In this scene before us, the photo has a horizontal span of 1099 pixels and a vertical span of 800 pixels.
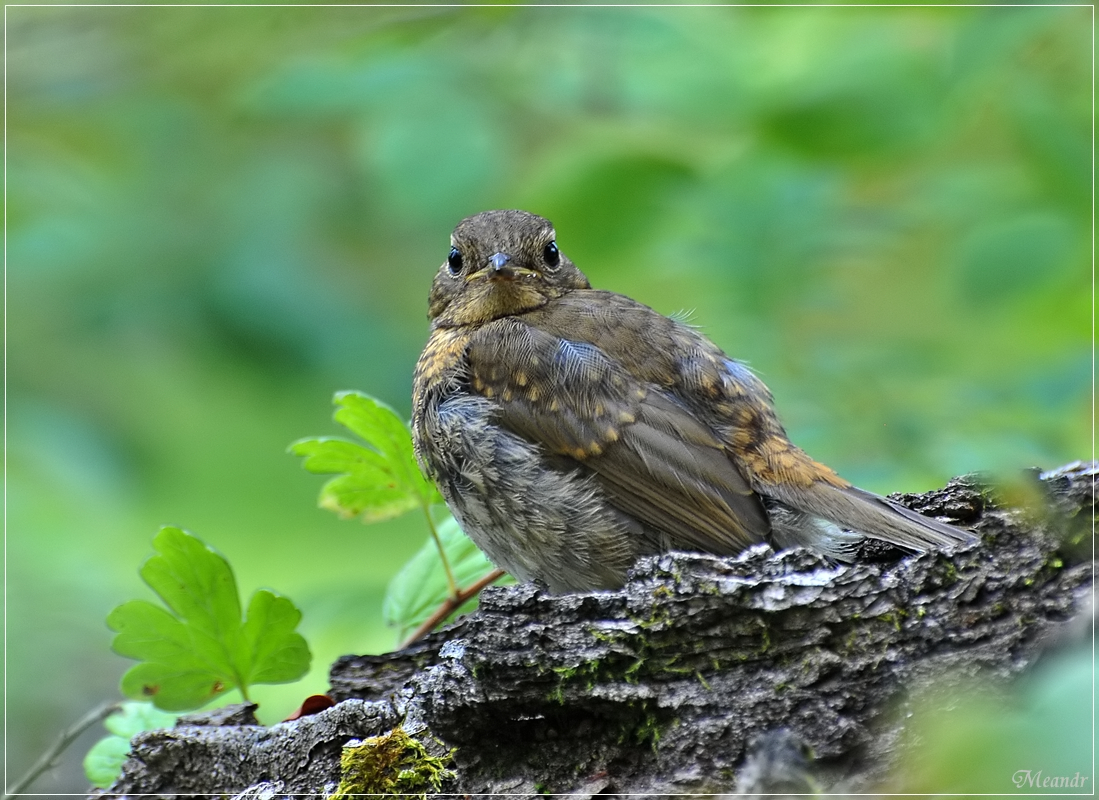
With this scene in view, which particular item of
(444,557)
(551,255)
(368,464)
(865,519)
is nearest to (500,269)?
(551,255)

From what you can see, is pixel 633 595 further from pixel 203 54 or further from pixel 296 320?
pixel 203 54

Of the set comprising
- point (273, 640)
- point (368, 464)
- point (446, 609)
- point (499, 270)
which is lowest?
point (273, 640)

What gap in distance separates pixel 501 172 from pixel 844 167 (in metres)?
1.43

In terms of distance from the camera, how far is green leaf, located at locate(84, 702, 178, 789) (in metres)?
3.01

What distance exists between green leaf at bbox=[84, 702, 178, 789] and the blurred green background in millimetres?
519

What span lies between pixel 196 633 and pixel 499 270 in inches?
74.2

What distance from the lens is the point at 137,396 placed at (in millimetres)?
5930

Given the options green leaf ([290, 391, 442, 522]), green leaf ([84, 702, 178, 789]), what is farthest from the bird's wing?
green leaf ([84, 702, 178, 789])

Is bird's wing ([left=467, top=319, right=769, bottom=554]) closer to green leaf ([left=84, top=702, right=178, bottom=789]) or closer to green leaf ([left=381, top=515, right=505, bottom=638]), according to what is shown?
green leaf ([left=381, top=515, right=505, bottom=638])

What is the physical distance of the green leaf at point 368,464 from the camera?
2889 mm

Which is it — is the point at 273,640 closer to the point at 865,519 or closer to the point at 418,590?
the point at 418,590

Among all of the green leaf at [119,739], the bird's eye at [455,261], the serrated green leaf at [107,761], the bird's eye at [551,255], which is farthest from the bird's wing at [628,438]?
the serrated green leaf at [107,761]

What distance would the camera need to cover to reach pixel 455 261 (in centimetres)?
444

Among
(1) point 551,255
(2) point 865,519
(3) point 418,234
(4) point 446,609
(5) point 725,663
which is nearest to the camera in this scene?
(5) point 725,663
